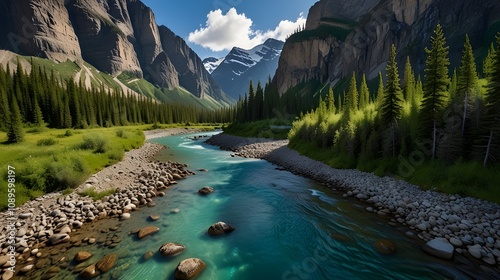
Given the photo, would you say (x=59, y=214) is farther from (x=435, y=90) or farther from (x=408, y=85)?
(x=408, y=85)

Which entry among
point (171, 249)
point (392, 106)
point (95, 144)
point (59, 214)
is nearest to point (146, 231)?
point (171, 249)

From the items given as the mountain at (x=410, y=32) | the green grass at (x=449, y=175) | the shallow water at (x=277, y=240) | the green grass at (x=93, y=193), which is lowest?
the shallow water at (x=277, y=240)

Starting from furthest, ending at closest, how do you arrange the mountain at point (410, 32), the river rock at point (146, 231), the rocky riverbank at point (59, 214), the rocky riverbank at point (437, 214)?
the mountain at point (410, 32)
the river rock at point (146, 231)
the rocky riverbank at point (59, 214)
the rocky riverbank at point (437, 214)

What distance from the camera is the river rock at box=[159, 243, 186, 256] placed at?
10.9 metres

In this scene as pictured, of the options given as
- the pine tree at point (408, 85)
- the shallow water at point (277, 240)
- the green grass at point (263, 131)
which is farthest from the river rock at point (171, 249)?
the green grass at point (263, 131)

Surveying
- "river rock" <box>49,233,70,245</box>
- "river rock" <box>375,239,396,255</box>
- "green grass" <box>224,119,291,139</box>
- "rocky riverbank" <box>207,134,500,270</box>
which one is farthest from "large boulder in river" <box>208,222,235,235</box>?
"green grass" <box>224,119,291,139</box>

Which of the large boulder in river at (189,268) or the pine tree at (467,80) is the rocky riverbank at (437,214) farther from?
the large boulder in river at (189,268)

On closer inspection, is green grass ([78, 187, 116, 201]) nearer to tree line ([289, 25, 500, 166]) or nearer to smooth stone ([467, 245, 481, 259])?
smooth stone ([467, 245, 481, 259])

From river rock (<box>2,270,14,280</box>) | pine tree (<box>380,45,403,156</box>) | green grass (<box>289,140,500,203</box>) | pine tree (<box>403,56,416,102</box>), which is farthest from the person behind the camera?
pine tree (<box>403,56,416,102</box>)

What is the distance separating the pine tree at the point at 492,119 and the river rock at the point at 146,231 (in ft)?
70.7

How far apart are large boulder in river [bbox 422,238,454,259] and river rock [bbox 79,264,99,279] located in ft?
50.3

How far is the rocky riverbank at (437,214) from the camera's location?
10.1m

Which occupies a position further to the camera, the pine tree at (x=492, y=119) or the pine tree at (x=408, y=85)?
the pine tree at (x=408, y=85)

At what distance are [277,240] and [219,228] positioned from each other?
3570 mm
